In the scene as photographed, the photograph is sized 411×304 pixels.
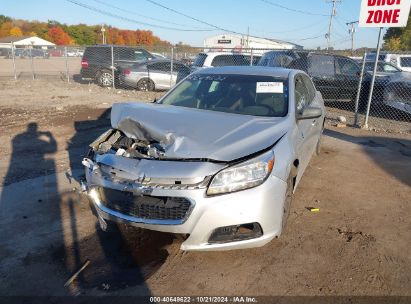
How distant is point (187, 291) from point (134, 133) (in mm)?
1498

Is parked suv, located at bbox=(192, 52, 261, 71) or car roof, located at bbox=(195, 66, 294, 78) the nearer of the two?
car roof, located at bbox=(195, 66, 294, 78)

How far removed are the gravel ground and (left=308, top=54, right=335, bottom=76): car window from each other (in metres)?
6.35

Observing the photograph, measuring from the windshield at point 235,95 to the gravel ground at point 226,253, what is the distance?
4.11 feet

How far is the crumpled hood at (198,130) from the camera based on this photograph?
3.12 m

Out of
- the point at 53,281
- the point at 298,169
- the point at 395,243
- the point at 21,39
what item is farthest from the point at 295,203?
the point at 21,39

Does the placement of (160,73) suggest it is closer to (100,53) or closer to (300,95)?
(100,53)

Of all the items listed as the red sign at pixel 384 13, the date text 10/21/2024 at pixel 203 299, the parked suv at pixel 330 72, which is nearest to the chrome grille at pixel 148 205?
the date text 10/21/2024 at pixel 203 299

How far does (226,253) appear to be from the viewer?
11.0 ft

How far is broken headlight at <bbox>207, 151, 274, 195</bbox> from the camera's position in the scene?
292 centimetres

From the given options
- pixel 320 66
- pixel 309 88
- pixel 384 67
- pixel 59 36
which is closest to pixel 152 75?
pixel 320 66

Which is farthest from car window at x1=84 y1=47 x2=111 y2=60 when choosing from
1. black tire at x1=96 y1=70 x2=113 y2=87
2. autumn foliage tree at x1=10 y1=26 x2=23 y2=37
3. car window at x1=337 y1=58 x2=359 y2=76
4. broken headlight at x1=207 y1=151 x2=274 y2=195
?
autumn foliage tree at x1=10 y1=26 x2=23 y2=37

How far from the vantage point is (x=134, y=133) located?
3.52 meters

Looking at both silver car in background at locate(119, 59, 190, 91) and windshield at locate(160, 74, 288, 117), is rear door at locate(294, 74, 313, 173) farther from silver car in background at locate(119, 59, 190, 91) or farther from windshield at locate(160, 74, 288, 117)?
silver car in background at locate(119, 59, 190, 91)

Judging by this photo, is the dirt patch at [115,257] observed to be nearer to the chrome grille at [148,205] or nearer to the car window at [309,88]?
the chrome grille at [148,205]
